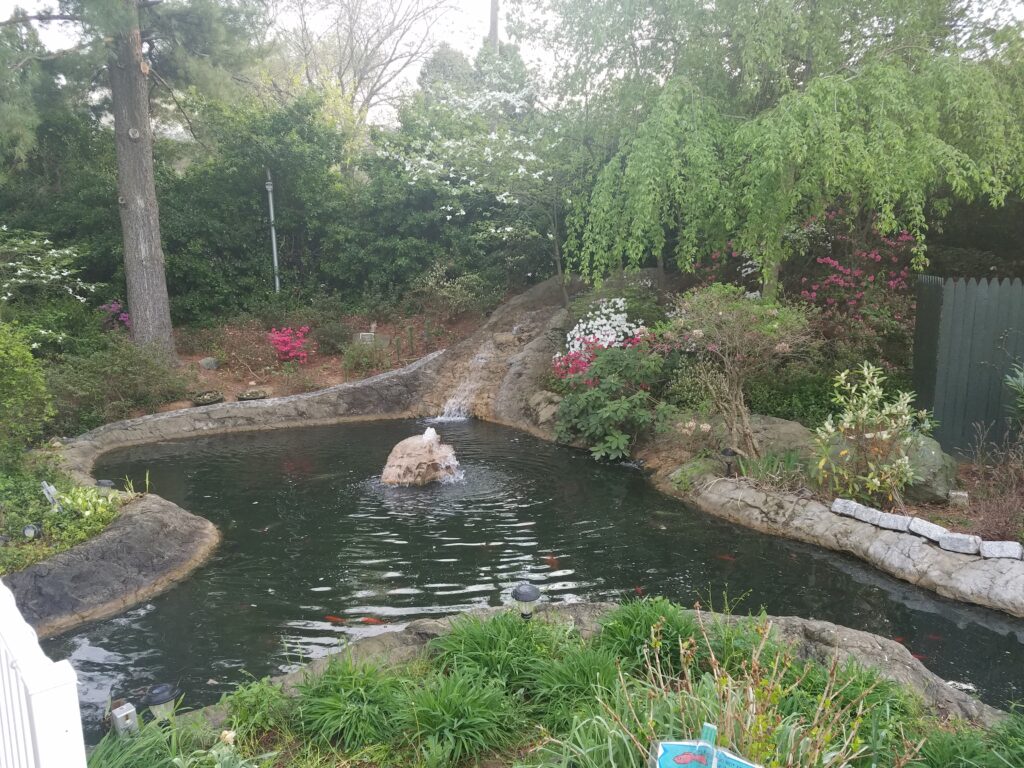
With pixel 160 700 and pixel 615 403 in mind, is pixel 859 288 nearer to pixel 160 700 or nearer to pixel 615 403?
pixel 615 403

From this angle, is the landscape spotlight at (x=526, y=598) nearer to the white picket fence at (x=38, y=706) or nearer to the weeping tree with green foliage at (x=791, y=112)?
the white picket fence at (x=38, y=706)

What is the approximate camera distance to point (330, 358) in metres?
14.4

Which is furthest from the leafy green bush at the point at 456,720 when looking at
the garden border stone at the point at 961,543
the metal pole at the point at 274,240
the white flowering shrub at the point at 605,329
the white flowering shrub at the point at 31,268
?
the metal pole at the point at 274,240

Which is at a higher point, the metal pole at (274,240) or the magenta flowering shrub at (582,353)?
the metal pole at (274,240)

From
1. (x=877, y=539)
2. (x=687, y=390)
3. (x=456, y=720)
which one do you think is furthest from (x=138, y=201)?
(x=877, y=539)

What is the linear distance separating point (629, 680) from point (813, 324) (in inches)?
263

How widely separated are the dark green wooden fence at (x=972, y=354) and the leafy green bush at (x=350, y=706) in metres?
6.43

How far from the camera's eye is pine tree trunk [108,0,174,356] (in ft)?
39.8

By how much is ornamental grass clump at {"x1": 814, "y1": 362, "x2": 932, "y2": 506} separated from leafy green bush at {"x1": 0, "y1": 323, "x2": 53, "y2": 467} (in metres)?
7.46

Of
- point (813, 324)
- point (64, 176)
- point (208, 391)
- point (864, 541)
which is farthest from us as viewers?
point (64, 176)

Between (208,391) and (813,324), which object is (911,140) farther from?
(208,391)

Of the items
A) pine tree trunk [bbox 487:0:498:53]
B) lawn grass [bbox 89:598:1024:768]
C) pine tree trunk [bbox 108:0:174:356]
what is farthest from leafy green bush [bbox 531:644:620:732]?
pine tree trunk [bbox 487:0:498:53]

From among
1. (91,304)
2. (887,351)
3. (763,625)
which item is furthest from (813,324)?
(91,304)

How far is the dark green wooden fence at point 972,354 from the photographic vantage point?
7078mm
